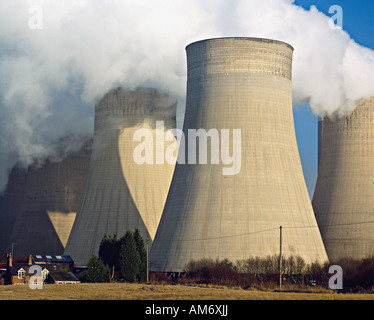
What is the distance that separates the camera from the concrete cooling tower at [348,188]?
41.2 metres

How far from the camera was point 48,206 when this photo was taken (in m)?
51.5

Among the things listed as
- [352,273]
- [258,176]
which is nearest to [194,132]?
[258,176]

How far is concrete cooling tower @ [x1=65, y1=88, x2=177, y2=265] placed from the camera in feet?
144

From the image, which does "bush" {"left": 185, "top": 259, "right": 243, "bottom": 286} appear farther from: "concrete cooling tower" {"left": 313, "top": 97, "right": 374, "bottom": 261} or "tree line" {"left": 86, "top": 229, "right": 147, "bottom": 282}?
"concrete cooling tower" {"left": 313, "top": 97, "right": 374, "bottom": 261}

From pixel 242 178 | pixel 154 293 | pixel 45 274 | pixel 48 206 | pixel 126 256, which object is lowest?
pixel 154 293

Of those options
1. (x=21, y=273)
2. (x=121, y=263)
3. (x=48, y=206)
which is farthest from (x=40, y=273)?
(x=48, y=206)

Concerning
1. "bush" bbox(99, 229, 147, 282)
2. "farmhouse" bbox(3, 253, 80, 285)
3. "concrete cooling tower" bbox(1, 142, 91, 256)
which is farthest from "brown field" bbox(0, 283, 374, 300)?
"concrete cooling tower" bbox(1, 142, 91, 256)

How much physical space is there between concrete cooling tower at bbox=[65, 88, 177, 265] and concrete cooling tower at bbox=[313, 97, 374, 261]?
25.2 feet

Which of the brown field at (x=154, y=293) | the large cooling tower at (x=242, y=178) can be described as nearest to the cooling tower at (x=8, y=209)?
the large cooling tower at (x=242, y=178)

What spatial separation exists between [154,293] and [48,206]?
22.7 m

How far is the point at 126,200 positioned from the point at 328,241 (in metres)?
9.37

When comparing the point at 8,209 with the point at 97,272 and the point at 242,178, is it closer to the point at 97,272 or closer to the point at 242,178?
the point at 97,272

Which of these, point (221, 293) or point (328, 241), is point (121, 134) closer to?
point (328, 241)

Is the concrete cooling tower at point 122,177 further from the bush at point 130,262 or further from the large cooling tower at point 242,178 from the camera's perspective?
the large cooling tower at point 242,178
